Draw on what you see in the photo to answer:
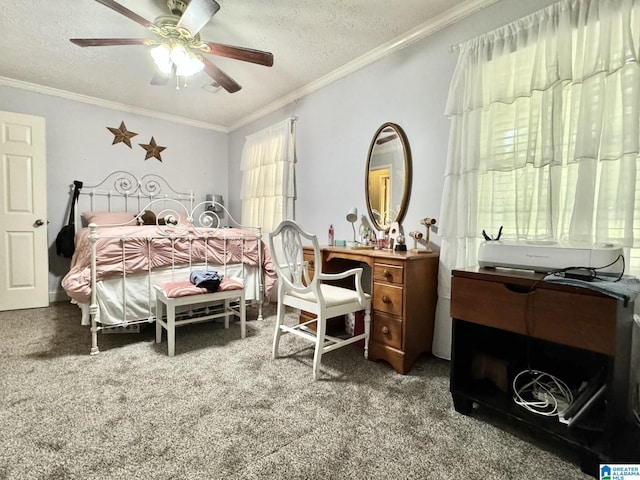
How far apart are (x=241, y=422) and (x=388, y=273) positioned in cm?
118

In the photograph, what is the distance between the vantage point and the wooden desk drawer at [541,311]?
1145mm

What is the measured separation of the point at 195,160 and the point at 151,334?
2.90 m

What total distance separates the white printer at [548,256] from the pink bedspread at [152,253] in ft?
6.58

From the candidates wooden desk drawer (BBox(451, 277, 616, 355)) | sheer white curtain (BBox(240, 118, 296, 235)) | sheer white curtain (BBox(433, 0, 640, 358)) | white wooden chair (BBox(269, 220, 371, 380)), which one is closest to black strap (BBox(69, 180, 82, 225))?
sheer white curtain (BBox(240, 118, 296, 235))

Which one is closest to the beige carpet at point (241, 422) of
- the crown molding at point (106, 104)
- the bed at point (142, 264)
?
the bed at point (142, 264)

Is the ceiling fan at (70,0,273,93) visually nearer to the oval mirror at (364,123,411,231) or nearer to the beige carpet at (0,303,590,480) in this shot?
the oval mirror at (364,123,411,231)

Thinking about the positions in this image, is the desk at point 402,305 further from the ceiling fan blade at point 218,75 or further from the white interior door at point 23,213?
the white interior door at point 23,213

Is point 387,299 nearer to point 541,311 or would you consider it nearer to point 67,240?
point 541,311

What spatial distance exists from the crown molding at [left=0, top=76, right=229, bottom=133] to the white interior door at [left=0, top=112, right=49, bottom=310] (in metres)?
0.46

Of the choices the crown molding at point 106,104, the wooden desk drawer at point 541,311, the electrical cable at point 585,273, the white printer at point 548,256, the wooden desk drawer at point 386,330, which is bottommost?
the wooden desk drawer at point 386,330

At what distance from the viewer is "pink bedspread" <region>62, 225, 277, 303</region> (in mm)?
2209

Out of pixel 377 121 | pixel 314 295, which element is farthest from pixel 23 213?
pixel 377 121

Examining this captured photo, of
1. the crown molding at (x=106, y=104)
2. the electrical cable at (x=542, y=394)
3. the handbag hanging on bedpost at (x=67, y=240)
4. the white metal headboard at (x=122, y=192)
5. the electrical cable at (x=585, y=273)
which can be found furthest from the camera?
the white metal headboard at (x=122, y=192)

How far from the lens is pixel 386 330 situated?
2.05m
